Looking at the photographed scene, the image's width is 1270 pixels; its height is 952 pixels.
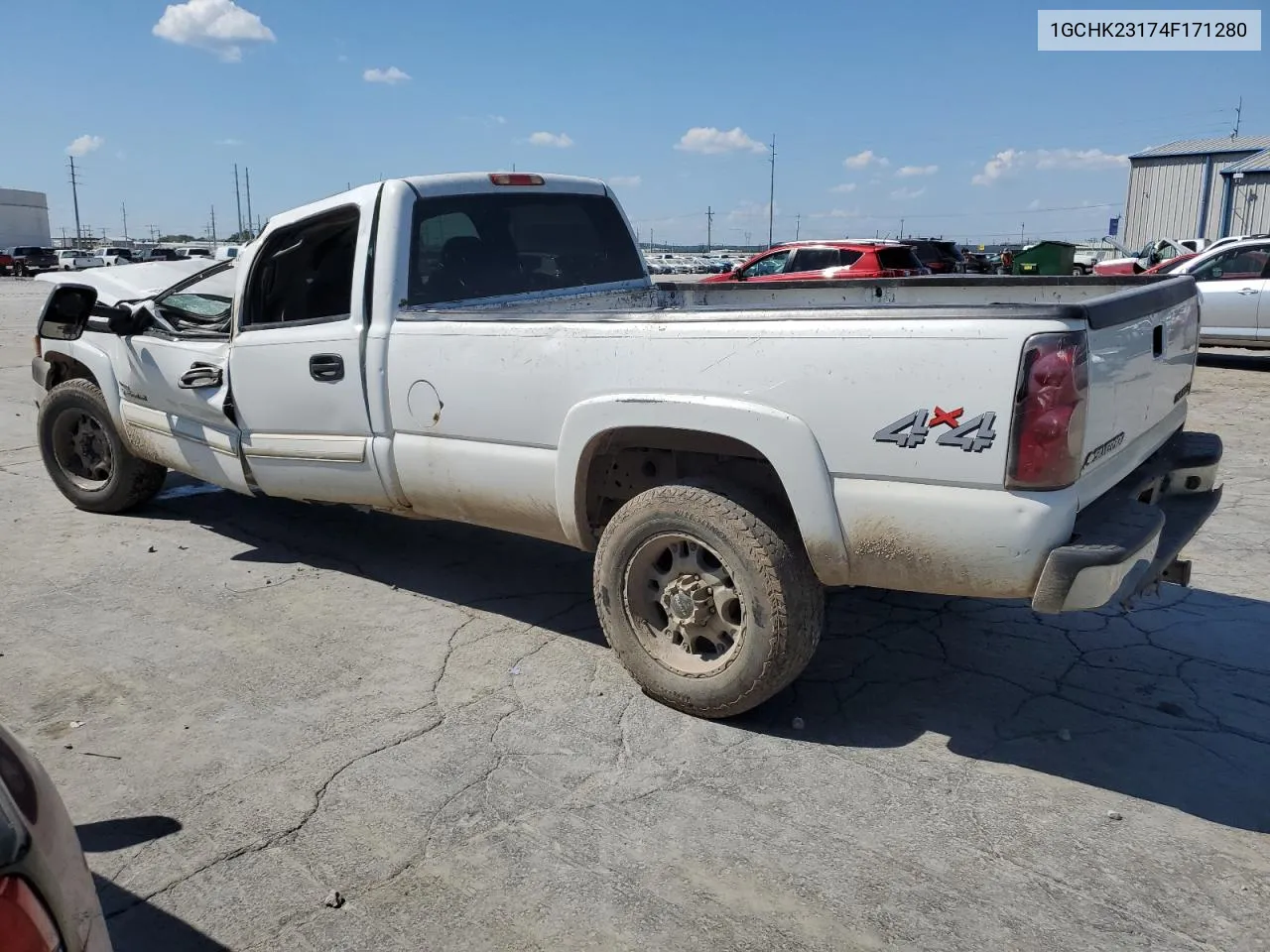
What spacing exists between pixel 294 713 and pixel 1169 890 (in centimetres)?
291

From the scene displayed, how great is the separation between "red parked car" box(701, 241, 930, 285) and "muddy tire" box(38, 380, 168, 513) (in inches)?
424

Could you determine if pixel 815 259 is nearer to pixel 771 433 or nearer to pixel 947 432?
pixel 771 433

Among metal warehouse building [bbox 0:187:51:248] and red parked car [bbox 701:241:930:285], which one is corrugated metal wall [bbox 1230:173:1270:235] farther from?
metal warehouse building [bbox 0:187:51:248]

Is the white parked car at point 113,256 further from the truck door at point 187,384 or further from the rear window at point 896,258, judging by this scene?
the truck door at point 187,384

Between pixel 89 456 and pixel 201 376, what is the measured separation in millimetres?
1858

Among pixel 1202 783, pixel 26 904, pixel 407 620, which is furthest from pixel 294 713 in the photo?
pixel 1202 783

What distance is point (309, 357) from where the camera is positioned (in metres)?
4.70

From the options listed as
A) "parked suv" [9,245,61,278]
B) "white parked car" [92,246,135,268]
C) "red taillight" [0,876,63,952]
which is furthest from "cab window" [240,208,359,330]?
"parked suv" [9,245,61,278]

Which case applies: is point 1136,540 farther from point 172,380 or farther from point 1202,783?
point 172,380

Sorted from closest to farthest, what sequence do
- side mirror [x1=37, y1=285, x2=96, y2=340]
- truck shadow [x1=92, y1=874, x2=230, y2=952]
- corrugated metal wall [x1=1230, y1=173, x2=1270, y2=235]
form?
truck shadow [x1=92, y1=874, x2=230, y2=952], side mirror [x1=37, y1=285, x2=96, y2=340], corrugated metal wall [x1=1230, y1=173, x2=1270, y2=235]

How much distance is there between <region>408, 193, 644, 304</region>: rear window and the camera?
15.1 feet

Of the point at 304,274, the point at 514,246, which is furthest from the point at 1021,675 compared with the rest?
the point at 304,274

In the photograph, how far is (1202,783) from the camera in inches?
129

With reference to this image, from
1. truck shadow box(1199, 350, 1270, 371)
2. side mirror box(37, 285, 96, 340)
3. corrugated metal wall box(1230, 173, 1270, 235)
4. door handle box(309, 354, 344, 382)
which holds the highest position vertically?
corrugated metal wall box(1230, 173, 1270, 235)
